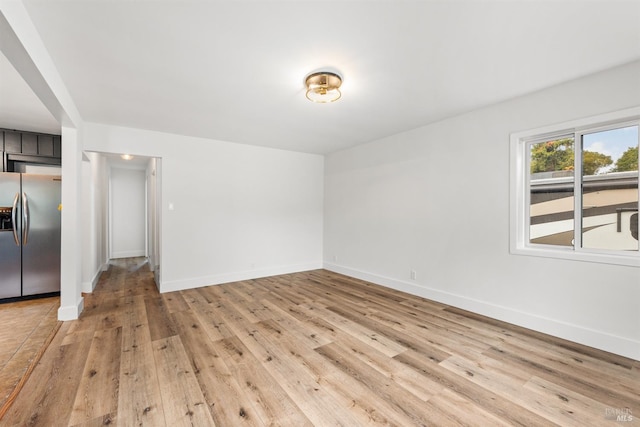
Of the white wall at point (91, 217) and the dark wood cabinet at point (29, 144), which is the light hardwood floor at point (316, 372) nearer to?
the white wall at point (91, 217)

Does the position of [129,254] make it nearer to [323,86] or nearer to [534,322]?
[323,86]

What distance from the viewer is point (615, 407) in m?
1.72

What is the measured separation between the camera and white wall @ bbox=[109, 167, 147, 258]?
6984 mm

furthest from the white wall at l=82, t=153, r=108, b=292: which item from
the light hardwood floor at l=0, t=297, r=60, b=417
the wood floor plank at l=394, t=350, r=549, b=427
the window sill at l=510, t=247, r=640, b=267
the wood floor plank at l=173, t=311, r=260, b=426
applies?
the window sill at l=510, t=247, r=640, b=267

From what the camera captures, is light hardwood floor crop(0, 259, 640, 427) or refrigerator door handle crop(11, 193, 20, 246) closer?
light hardwood floor crop(0, 259, 640, 427)

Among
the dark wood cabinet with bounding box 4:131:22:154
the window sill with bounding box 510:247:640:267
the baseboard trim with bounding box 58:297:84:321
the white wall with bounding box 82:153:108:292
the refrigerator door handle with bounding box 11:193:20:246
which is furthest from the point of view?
the white wall with bounding box 82:153:108:292

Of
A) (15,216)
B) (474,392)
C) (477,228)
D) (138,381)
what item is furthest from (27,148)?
(477,228)

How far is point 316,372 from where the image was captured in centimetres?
210

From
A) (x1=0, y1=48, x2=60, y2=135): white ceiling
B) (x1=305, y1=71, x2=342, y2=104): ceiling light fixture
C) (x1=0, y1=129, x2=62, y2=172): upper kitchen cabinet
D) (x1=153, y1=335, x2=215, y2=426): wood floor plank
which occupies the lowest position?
(x1=153, y1=335, x2=215, y2=426): wood floor plank

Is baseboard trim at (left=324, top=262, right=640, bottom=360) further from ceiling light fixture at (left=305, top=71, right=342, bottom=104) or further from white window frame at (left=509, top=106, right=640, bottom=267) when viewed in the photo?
ceiling light fixture at (left=305, top=71, right=342, bottom=104)

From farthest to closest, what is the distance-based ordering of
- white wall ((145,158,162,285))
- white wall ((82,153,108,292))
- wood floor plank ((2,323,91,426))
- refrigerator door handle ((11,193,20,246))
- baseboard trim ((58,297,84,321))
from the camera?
white wall ((145,158,162,285)) → white wall ((82,153,108,292)) → refrigerator door handle ((11,193,20,246)) → baseboard trim ((58,297,84,321)) → wood floor plank ((2,323,91,426))

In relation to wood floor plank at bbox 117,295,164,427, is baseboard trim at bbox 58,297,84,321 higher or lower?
higher

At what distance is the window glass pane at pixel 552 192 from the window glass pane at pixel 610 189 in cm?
12

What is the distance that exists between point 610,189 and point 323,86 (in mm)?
2828
